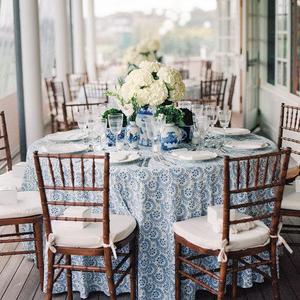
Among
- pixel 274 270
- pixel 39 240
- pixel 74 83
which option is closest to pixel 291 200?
pixel 274 270

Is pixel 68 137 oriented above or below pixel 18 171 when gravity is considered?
above

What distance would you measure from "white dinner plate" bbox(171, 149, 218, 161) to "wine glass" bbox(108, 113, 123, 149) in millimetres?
394

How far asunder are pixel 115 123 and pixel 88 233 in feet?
2.87

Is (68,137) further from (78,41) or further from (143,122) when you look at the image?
(78,41)

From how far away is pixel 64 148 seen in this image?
3875 mm

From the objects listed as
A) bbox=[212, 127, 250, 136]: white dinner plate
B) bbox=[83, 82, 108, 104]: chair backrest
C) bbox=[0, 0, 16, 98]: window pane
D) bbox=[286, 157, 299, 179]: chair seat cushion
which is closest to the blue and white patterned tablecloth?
bbox=[212, 127, 250, 136]: white dinner plate

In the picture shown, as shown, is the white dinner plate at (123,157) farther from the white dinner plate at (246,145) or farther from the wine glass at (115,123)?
the white dinner plate at (246,145)

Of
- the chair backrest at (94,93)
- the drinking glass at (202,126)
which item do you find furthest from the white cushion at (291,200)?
the chair backrest at (94,93)

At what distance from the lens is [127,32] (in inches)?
659

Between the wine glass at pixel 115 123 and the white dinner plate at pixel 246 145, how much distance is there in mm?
695

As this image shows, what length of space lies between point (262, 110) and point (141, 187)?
19.2 feet

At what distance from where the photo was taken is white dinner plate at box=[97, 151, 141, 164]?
3.46 meters

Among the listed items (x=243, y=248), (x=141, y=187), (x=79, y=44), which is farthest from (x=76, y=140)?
(x=79, y=44)

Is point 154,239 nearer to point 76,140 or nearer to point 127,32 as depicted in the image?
point 76,140
